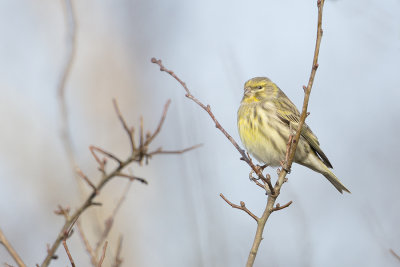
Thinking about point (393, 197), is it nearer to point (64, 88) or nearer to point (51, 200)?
point (51, 200)

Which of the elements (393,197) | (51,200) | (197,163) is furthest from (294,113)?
(51,200)

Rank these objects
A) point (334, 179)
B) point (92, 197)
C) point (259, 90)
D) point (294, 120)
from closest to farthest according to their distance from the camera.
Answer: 1. point (92, 197)
2. point (334, 179)
3. point (294, 120)
4. point (259, 90)

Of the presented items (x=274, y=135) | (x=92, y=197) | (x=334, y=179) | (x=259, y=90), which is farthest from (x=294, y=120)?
(x=92, y=197)

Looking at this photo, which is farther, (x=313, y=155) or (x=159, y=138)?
(x=159, y=138)

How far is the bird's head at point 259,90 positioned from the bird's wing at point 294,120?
0.56ft

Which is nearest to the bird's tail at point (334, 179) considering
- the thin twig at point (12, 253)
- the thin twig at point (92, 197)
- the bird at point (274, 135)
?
the bird at point (274, 135)

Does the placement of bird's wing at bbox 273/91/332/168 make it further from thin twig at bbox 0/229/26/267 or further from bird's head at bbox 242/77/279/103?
thin twig at bbox 0/229/26/267

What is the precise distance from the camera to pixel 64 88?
3.28m

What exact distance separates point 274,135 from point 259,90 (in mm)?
875

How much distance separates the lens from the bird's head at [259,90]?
6.52 meters

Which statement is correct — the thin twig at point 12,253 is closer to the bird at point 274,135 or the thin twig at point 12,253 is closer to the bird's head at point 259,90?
the bird at point 274,135

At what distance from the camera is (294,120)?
6.32 m

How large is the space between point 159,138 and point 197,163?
13.8ft

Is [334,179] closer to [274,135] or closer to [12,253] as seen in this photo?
[274,135]
